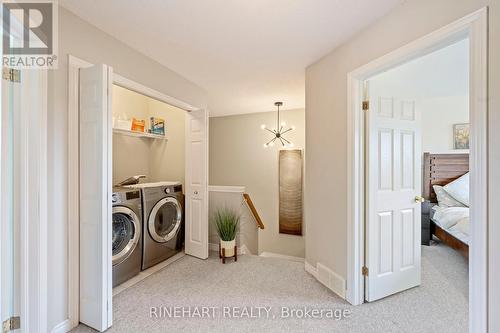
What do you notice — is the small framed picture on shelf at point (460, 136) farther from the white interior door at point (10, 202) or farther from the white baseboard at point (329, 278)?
the white interior door at point (10, 202)

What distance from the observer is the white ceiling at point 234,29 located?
1626 mm

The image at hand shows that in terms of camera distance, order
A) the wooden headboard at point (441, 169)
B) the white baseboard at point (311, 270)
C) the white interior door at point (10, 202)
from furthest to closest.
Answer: the wooden headboard at point (441, 169) → the white baseboard at point (311, 270) → the white interior door at point (10, 202)

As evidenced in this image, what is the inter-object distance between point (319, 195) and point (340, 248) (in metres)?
0.57

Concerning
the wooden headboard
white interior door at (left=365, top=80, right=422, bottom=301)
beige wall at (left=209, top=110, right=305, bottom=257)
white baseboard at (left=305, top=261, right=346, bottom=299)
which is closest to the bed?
the wooden headboard

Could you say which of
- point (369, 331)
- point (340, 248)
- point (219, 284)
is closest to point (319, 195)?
point (340, 248)

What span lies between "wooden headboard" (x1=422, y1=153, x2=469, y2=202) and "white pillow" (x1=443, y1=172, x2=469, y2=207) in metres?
0.15

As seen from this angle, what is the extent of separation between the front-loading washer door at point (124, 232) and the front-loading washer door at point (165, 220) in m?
0.22

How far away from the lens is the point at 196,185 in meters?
3.21

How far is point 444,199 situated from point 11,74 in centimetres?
527

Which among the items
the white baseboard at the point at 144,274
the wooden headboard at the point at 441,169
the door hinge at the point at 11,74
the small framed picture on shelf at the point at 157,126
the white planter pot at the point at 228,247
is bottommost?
the white baseboard at the point at 144,274

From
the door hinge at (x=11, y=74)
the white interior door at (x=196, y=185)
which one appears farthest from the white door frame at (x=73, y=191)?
the white interior door at (x=196, y=185)

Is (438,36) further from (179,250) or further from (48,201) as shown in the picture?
(179,250)

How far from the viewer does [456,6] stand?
129 cm

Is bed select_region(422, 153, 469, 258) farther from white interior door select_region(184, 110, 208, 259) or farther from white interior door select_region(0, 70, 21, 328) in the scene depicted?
white interior door select_region(0, 70, 21, 328)
